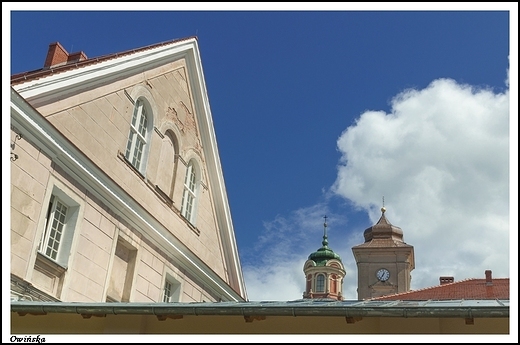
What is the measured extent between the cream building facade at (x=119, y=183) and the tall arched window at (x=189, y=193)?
0.05 meters

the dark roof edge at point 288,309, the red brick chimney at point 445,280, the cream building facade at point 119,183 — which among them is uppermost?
the red brick chimney at point 445,280

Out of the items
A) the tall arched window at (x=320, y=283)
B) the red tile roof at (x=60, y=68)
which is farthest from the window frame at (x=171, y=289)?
the tall arched window at (x=320, y=283)

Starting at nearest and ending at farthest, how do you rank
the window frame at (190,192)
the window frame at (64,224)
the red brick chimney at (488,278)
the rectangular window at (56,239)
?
the rectangular window at (56,239) < the window frame at (64,224) < the window frame at (190,192) < the red brick chimney at (488,278)

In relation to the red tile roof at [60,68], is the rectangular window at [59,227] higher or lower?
lower

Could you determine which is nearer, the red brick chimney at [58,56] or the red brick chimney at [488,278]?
the red brick chimney at [58,56]

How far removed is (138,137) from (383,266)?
2313 inches

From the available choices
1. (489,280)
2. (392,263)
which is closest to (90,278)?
(489,280)

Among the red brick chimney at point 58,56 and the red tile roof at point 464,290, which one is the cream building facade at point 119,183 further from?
the red tile roof at point 464,290

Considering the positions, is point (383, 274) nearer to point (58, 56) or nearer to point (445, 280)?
point (445, 280)

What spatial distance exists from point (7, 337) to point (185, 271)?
11185mm

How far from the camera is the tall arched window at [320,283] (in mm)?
79875

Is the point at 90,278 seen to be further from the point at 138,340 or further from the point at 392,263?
the point at 392,263

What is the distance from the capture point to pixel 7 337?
7.20 metres

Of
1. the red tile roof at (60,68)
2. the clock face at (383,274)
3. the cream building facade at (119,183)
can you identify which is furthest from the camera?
the clock face at (383,274)
